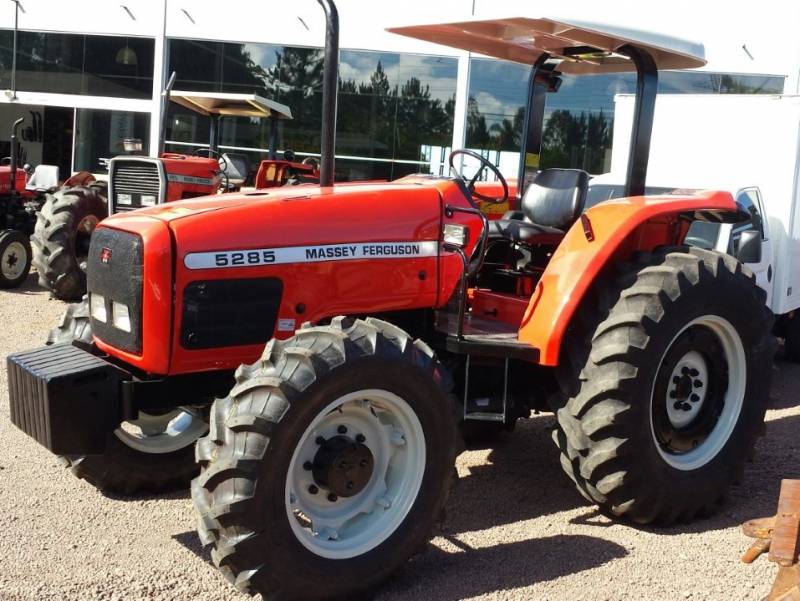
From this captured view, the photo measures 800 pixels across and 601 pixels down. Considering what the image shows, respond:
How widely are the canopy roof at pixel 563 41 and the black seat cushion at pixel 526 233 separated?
0.92m

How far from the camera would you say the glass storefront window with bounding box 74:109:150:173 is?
62.7ft

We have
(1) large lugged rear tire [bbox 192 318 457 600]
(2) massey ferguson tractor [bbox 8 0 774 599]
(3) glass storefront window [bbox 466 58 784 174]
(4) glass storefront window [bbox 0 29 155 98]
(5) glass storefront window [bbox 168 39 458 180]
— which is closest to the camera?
(1) large lugged rear tire [bbox 192 318 457 600]

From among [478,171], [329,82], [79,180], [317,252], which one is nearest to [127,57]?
[79,180]

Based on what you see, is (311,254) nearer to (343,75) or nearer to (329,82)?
(329,82)

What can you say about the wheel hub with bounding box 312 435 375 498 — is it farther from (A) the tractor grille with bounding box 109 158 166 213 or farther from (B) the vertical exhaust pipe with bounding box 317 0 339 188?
(A) the tractor grille with bounding box 109 158 166 213

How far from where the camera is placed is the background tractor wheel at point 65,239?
31.0 feet

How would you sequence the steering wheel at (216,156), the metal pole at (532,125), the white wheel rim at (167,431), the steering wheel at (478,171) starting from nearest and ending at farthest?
1. the white wheel rim at (167,431)
2. the steering wheel at (478,171)
3. the metal pole at (532,125)
4. the steering wheel at (216,156)

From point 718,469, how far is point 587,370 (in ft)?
2.96

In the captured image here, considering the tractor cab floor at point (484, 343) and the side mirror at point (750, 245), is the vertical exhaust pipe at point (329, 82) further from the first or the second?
the side mirror at point (750, 245)

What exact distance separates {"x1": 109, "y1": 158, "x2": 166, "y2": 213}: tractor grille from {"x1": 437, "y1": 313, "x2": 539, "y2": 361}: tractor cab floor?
257 inches

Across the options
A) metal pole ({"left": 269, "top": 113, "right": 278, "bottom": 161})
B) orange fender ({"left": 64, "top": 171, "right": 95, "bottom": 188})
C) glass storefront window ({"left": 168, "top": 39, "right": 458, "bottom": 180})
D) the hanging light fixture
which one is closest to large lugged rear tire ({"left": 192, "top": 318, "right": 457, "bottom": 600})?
metal pole ({"left": 269, "top": 113, "right": 278, "bottom": 161})

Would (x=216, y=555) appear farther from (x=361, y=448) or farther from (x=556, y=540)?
(x=556, y=540)

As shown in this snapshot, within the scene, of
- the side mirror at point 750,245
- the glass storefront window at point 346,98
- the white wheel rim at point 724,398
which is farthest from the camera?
the glass storefront window at point 346,98

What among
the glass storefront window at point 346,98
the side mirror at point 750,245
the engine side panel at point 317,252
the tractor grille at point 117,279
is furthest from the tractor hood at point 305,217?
the glass storefront window at point 346,98
